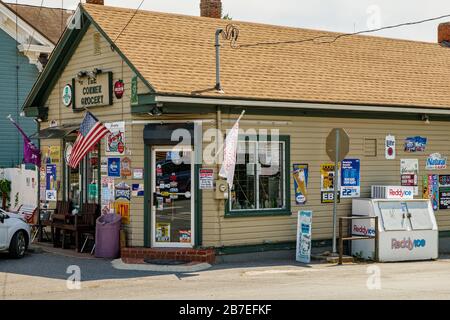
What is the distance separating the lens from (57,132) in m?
18.7

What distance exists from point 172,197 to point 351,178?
464 cm

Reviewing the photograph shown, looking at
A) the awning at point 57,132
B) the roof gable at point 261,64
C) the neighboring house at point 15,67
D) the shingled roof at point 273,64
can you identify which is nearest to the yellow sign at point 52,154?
the awning at point 57,132

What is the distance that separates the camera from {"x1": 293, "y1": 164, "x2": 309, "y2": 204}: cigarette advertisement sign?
17375 millimetres

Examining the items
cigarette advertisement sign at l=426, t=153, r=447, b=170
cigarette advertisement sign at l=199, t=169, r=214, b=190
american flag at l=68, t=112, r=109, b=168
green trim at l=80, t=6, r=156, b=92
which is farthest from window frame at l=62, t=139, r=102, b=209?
cigarette advertisement sign at l=426, t=153, r=447, b=170

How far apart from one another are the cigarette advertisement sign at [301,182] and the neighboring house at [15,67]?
14.3 meters

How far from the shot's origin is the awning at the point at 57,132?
60.2 ft

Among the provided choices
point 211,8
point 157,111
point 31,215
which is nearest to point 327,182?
point 157,111

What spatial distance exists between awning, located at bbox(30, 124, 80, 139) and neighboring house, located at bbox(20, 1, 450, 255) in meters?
0.05

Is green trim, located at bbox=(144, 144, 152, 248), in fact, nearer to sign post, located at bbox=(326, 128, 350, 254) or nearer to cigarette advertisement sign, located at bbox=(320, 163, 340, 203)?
sign post, located at bbox=(326, 128, 350, 254)

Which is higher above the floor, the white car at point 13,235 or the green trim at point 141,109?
the green trim at point 141,109

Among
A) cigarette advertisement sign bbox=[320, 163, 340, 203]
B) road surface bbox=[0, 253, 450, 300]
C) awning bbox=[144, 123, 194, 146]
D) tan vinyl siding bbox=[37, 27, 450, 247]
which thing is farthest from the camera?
cigarette advertisement sign bbox=[320, 163, 340, 203]

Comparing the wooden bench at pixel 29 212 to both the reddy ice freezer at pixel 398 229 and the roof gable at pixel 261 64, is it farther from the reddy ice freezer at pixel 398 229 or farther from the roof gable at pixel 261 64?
the reddy ice freezer at pixel 398 229

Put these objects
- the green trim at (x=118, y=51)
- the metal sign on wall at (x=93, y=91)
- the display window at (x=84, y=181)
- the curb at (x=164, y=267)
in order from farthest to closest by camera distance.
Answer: the display window at (x=84, y=181) → the metal sign on wall at (x=93, y=91) → the green trim at (x=118, y=51) → the curb at (x=164, y=267)
